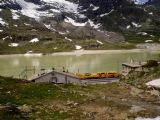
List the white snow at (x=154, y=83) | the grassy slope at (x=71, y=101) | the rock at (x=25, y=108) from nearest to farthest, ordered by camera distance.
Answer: the grassy slope at (x=71, y=101) → the rock at (x=25, y=108) → the white snow at (x=154, y=83)

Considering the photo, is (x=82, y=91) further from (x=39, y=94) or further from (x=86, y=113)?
(x=86, y=113)

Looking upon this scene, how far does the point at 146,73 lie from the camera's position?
219ft

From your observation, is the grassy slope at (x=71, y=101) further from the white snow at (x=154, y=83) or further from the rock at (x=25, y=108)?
the white snow at (x=154, y=83)

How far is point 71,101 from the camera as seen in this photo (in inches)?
1860

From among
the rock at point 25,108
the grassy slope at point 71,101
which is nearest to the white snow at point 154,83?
the grassy slope at point 71,101

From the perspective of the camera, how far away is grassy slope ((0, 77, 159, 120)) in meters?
40.2

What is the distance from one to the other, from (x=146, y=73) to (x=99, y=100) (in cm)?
1998

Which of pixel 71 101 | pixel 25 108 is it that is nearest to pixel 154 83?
pixel 71 101

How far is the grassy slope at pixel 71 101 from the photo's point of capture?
1581 inches

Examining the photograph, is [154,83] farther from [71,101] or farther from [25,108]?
[25,108]

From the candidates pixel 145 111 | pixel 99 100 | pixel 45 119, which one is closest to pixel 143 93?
pixel 99 100

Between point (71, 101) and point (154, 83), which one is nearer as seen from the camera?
point (71, 101)

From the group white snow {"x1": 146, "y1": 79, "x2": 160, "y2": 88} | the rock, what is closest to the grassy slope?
the rock

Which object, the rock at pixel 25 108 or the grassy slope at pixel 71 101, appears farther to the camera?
the rock at pixel 25 108
